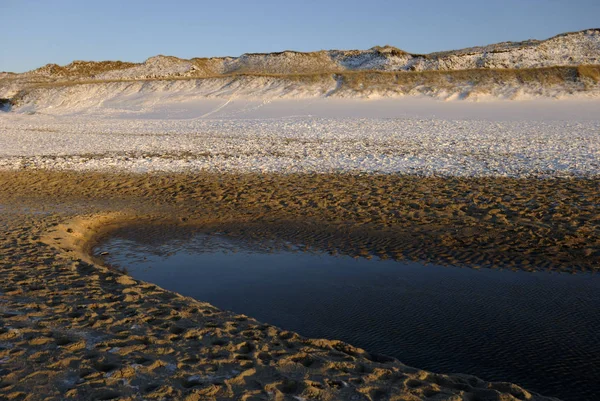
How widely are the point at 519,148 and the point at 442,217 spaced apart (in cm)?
976

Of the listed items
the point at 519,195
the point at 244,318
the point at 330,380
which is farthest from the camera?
the point at 519,195

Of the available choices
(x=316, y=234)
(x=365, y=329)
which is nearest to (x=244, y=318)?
(x=365, y=329)

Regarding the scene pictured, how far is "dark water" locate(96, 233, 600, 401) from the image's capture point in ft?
17.7

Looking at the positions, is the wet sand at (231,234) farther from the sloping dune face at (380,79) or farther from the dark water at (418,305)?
the sloping dune face at (380,79)

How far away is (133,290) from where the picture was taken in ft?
21.8

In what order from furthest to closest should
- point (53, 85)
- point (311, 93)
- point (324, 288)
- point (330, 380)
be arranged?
point (53, 85), point (311, 93), point (324, 288), point (330, 380)

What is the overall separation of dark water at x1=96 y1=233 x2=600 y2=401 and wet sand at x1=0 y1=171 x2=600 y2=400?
64cm

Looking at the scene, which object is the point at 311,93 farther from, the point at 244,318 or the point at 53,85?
the point at 244,318

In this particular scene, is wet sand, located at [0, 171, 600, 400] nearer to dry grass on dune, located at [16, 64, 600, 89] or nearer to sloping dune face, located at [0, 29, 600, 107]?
sloping dune face, located at [0, 29, 600, 107]

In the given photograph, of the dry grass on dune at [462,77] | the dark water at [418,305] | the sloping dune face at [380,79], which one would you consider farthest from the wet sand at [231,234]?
the dry grass on dune at [462,77]

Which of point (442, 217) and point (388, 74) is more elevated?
point (388, 74)

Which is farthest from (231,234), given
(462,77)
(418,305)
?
(462,77)

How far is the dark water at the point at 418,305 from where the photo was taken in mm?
5395

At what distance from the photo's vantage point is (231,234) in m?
10.4
